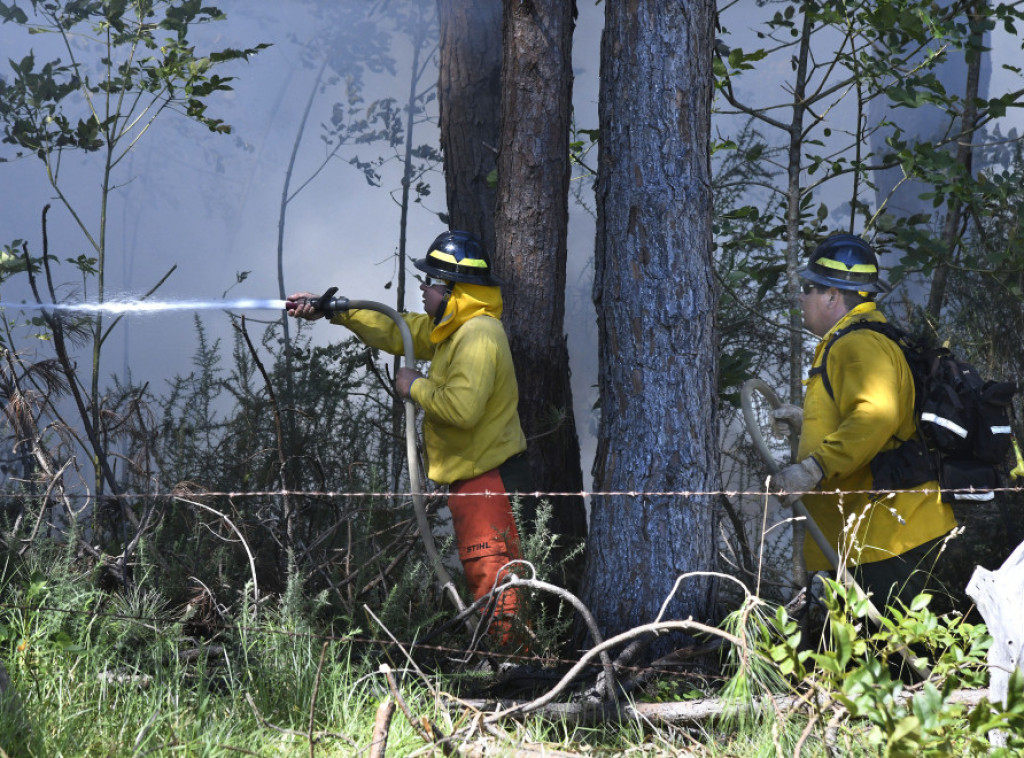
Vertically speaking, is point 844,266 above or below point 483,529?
above

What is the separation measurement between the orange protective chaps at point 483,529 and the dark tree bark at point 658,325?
445 mm

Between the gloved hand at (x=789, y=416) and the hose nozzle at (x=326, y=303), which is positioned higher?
the hose nozzle at (x=326, y=303)

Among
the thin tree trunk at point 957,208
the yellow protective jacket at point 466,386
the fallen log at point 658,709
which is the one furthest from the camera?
the thin tree trunk at point 957,208

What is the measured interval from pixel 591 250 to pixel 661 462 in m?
2.70

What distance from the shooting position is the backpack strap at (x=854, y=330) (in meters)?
3.64

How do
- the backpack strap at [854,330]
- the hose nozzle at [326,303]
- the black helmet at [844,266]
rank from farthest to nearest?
1. the hose nozzle at [326,303]
2. the black helmet at [844,266]
3. the backpack strap at [854,330]

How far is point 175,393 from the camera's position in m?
5.08

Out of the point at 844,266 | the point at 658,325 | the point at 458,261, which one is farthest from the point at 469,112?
the point at 844,266

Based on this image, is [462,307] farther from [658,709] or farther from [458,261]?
[658,709]

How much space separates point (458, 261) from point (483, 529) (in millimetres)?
1033

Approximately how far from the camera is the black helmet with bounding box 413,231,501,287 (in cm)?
409

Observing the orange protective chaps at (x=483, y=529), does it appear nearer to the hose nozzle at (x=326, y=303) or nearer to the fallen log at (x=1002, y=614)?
the hose nozzle at (x=326, y=303)

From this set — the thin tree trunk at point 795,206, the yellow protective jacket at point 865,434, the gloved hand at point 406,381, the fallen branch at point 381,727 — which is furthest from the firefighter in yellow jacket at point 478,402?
the fallen branch at point 381,727

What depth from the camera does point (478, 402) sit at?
3.93 meters
